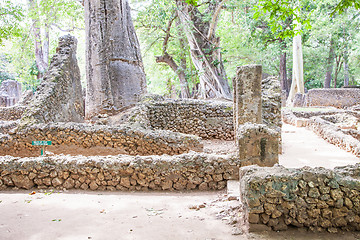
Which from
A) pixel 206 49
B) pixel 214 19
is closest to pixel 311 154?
pixel 206 49

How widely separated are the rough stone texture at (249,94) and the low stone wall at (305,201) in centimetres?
443

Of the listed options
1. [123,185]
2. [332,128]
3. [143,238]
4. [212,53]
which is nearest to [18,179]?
[123,185]

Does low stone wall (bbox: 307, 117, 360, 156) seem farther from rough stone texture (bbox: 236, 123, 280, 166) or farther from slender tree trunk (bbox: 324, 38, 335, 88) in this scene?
slender tree trunk (bbox: 324, 38, 335, 88)

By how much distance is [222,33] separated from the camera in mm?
26125

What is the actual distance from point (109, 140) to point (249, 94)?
3756 millimetres

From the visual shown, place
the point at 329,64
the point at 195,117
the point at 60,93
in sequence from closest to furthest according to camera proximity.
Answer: the point at 60,93
the point at 195,117
the point at 329,64

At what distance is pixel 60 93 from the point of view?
909cm

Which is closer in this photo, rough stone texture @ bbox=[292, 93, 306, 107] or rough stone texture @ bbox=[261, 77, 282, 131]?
rough stone texture @ bbox=[261, 77, 282, 131]

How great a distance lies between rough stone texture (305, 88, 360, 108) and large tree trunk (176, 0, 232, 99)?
12.5 m

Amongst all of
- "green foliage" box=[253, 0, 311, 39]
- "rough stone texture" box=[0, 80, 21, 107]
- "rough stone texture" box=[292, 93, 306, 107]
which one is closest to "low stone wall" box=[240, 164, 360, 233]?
"green foliage" box=[253, 0, 311, 39]

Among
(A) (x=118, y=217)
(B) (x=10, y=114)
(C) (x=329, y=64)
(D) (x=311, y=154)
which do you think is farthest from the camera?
(C) (x=329, y=64)

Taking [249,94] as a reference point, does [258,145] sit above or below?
below

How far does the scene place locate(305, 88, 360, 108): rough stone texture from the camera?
2441cm

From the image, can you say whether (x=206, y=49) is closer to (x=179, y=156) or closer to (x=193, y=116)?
(x=193, y=116)
